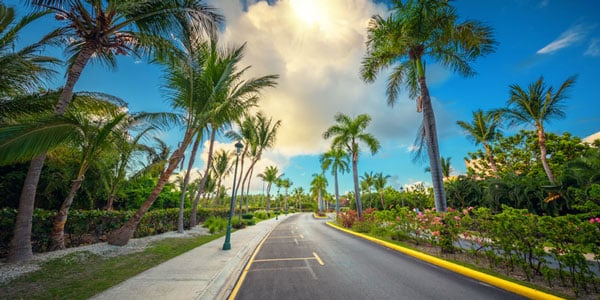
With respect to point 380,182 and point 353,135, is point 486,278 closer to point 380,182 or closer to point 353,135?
point 353,135

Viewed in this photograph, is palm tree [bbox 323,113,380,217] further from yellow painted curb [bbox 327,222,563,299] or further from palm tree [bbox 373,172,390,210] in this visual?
palm tree [bbox 373,172,390,210]

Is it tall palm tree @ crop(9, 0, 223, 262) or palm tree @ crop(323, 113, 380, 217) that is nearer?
tall palm tree @ crop(9, 0, 223, 262)

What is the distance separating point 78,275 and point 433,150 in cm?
1121

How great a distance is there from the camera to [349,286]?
452cm

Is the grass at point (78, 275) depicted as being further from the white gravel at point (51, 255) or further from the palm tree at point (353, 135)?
the palm tree at point (353, 135)

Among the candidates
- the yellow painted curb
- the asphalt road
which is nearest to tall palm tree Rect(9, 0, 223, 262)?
the asphalt road

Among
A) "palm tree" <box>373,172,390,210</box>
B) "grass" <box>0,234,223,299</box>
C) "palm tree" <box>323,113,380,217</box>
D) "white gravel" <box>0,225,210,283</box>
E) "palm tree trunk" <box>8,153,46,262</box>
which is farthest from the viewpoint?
"palm tree" <box>373,172,390,210</box>

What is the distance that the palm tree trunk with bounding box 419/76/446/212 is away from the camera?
763cm

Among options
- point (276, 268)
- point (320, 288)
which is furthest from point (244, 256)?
point (320, 288)

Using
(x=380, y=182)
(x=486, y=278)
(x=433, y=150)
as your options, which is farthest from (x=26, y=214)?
(x=380, y=182)

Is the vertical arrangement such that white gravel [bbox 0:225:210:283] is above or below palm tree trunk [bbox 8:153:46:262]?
below

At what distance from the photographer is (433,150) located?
26.0 ft

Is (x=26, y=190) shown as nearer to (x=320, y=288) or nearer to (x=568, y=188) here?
(x=320, y=288)

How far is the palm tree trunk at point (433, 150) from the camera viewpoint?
7.63 metres
